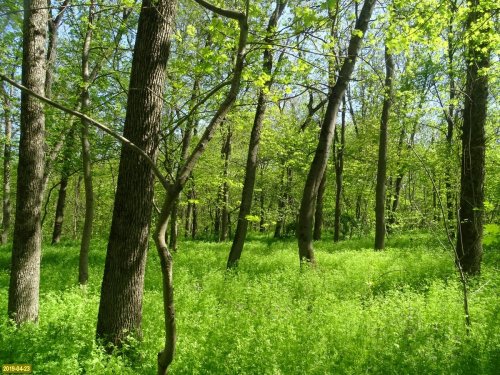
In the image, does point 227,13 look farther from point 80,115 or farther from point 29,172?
point 29,172

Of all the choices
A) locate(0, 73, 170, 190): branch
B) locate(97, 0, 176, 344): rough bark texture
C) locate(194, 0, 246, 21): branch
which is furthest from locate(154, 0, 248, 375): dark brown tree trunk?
locate(97, 0, 176, 344): rough bark texture

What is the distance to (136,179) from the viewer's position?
4.27m

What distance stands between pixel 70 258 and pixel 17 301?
7624mm

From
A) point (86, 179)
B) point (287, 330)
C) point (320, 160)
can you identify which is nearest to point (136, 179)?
point (287, 330)

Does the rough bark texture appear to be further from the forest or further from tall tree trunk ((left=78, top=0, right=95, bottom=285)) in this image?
tall tree trunk ((left=78, top=0, right=95, bottom=285))

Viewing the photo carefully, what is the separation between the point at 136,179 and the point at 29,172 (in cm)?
259

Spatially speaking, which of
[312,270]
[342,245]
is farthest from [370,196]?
[312,270]

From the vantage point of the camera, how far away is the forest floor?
4285 mm

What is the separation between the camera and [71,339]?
4820 mm

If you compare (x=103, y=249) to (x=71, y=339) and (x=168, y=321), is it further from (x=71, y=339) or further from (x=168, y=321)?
(x=168, y=321)

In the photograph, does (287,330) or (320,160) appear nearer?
(287,330)

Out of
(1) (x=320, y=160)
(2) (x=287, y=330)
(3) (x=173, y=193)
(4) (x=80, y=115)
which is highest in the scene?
(1) (x=320, y=160)

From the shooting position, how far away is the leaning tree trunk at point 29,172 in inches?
222

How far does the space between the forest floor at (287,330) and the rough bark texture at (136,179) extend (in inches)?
23.5
